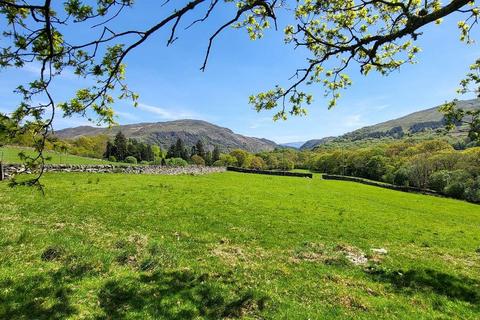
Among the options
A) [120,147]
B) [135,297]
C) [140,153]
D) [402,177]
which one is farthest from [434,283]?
[140,153]

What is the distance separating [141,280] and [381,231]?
1958cm

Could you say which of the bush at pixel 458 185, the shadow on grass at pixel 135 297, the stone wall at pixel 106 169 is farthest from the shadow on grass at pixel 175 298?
the bush at pixel 458 185

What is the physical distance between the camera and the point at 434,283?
13.8 m

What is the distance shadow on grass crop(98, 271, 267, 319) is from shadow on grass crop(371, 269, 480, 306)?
21.8 feet

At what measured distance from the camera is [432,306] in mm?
11523

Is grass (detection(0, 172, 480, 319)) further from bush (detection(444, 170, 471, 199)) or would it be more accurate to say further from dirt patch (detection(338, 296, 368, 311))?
bush (detection(444, 170, 471, 199))

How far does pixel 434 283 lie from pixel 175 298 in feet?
36.4

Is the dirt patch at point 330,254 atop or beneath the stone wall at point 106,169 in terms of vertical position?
beneath

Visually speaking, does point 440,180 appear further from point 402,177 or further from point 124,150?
point 124,150

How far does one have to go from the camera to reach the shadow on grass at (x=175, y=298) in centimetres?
928

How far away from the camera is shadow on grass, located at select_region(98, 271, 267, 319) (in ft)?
30.5

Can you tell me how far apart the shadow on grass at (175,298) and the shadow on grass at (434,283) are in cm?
664

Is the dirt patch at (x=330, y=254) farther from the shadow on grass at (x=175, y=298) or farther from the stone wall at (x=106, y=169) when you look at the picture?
the stone wall at (x=106, y=169)

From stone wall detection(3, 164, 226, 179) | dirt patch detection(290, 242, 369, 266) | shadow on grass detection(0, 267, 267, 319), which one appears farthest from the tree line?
shadow on grass detection(0, 267, 267, 319)
